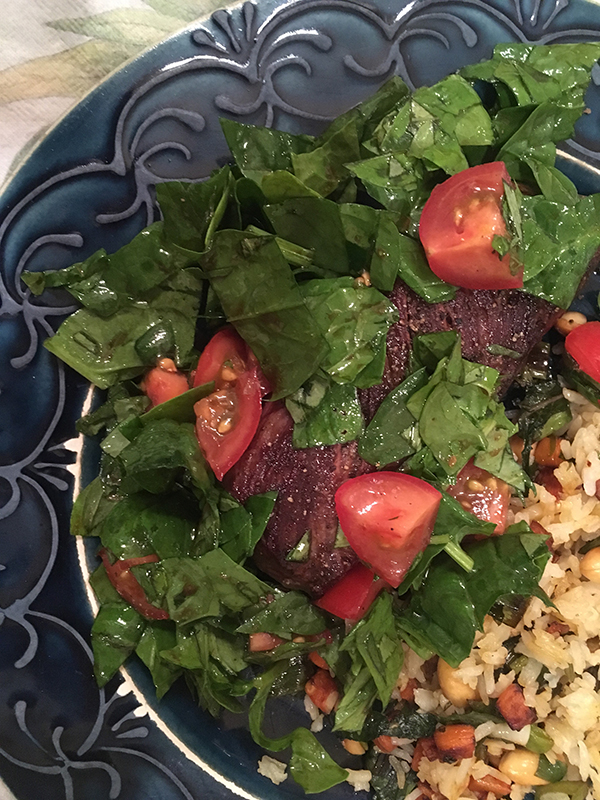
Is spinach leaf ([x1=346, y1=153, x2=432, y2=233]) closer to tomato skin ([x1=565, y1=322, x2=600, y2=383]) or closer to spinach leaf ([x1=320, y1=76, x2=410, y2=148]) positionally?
spinach leaf ([x1=320, y1=76, x2=410, y2=148])

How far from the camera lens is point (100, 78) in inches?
115

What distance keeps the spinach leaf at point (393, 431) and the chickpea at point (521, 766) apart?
1587 millimetres

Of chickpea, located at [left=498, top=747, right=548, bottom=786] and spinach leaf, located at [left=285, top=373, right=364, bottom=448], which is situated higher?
spinach leaf, located at [left=285, top=373, right=364, bottom=448]

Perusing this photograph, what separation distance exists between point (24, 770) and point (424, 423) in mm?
2360

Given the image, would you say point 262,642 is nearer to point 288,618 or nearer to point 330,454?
point 288,618

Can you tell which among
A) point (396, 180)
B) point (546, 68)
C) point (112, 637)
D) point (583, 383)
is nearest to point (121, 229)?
point (396, 180)

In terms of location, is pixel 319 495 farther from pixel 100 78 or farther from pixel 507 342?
pixel 100 78

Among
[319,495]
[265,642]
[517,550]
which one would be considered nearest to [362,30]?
[319,495]

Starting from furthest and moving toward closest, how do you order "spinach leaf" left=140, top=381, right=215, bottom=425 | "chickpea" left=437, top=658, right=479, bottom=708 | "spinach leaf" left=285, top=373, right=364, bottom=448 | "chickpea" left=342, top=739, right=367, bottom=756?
"chickpea" left=342, top=739, right=367, bottom=756 → "chickpea" left=437, top=658, right=479, bottom=708 → "spinach leaf" left=140, top=381, right=215, bottom=425 → "spinach leaf" left=285, top=373, right=364, bottom=448

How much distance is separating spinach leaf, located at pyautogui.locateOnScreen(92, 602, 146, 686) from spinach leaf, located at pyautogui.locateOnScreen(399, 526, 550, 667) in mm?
1246

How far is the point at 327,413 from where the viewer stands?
257cm

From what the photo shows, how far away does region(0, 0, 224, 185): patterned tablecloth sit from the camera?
9.73 ft

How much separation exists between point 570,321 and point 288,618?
2.00 meters

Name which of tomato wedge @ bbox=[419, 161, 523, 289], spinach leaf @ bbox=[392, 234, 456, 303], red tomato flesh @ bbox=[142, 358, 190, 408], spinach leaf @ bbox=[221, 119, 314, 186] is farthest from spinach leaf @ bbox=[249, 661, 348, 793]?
spinach leaf @ bbox=[221, 119, 314, 186]
